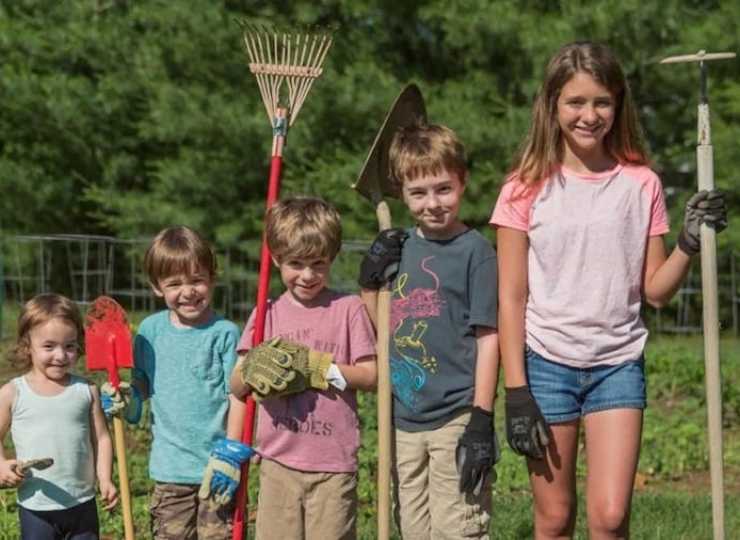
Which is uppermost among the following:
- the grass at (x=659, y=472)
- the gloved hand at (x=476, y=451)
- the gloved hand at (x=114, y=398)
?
the gloved hand at (x=114, y=398)

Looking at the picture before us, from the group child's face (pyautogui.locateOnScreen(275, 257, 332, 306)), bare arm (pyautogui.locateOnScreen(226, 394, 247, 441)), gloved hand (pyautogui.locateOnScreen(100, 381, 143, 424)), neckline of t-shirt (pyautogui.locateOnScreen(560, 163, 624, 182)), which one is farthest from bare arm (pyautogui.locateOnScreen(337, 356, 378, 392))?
neckline of t-shirt (pyautogui.locateOnScreen(560, 163, 624, 182))

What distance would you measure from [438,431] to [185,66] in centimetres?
1127

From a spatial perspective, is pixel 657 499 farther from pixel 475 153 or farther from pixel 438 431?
pixel 475 153

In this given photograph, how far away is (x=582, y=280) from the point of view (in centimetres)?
425

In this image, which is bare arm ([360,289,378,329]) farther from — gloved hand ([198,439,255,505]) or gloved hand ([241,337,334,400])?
gloved hand ([198,439,255,505])

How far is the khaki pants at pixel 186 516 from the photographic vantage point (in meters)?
4.84

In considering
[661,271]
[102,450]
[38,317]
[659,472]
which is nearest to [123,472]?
[102,450]

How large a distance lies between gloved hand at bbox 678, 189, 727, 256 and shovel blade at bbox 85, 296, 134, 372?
1.78m

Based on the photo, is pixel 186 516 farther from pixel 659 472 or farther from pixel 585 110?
pixel 659 472

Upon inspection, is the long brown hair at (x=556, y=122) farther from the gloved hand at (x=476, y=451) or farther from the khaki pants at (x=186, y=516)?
the khaki pants at (x=186, y=516)

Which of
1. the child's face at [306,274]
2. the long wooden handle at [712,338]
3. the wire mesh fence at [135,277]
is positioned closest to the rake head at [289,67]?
the child's face at [306,274]

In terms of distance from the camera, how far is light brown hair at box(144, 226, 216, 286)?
4.80 meters

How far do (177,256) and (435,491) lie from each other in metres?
1.07

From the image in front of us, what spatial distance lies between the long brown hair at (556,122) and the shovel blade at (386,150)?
0.58 metres
